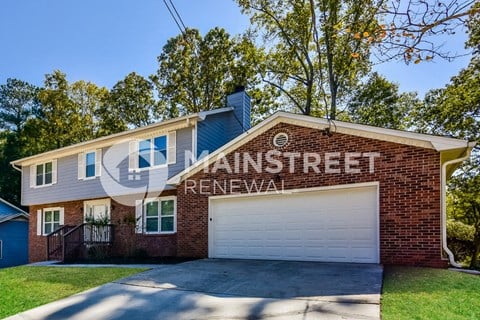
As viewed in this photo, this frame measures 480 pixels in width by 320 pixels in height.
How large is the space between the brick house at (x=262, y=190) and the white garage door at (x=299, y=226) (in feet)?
0.09

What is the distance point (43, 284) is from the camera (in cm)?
815

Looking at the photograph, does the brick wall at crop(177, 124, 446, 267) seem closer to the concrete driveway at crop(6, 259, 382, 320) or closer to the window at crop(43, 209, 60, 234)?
the concrete driveway at crop(6, 259, 382, 320)

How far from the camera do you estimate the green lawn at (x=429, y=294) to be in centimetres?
488

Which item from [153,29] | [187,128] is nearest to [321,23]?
[187,128]

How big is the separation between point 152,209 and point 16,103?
2529 centimetres

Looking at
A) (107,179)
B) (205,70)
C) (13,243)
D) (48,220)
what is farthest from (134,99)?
(107,179)

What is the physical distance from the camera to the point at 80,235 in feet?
46.5

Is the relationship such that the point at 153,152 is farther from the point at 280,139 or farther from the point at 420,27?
the point at 420,27

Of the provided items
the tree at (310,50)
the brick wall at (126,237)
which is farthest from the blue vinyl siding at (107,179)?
the tree at (310,50)

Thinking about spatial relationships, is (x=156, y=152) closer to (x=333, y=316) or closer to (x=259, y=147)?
(x=259, y=147)

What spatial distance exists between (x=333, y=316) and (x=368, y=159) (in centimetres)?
489

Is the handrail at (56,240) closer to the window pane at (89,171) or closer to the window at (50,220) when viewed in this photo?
the window pane at (89,171)

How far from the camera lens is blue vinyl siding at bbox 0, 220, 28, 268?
21.8 meters

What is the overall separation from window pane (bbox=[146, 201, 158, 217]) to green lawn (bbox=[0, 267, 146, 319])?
4.53 meters
